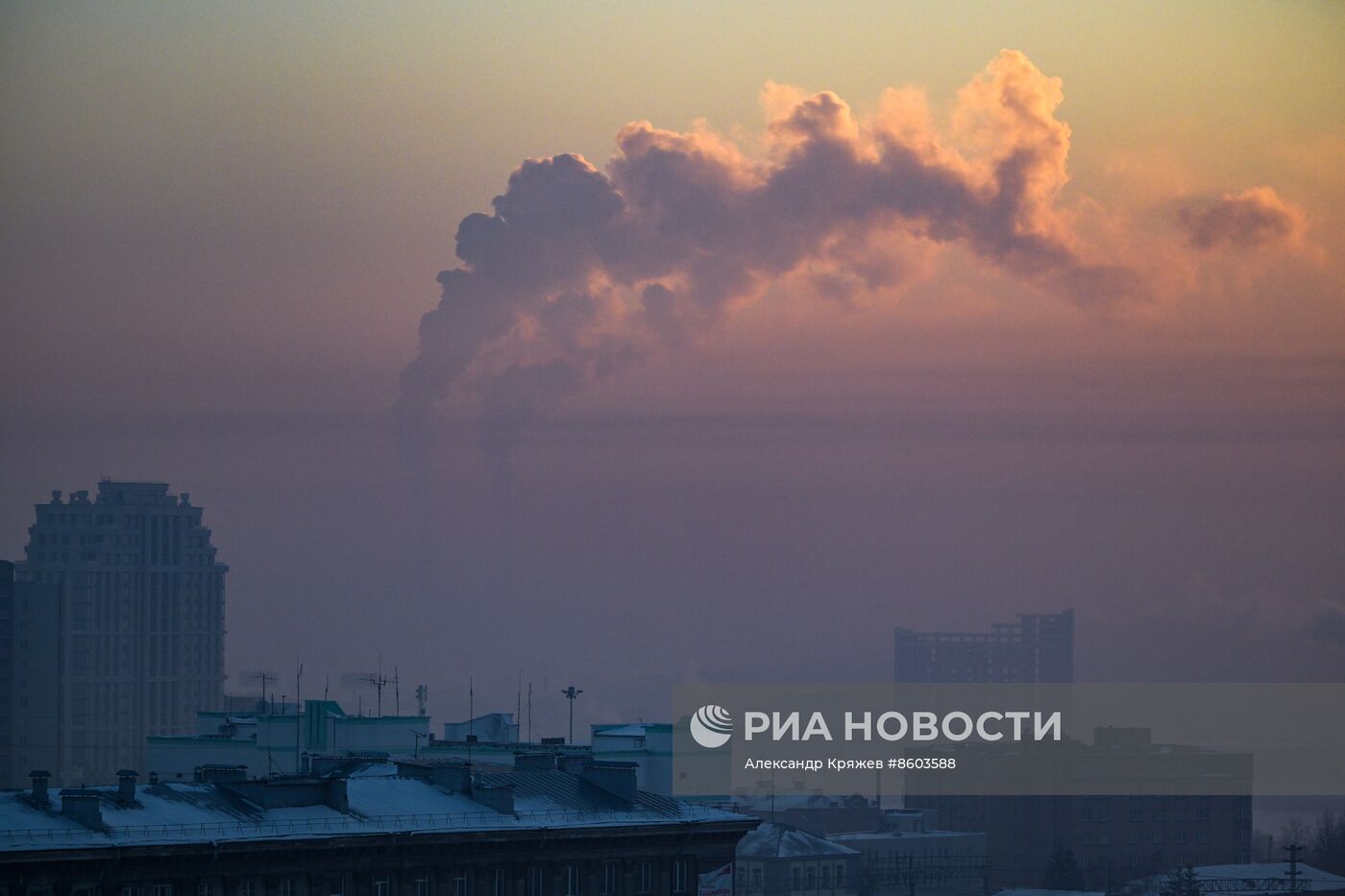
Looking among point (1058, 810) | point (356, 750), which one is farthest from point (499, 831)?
point (1058, 810)

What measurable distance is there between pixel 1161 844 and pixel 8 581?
86.3m

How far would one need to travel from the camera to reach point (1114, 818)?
14988cm

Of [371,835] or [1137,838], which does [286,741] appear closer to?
[371,835]

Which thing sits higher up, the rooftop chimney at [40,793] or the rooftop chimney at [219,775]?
the rooftop chimney at [40,793]

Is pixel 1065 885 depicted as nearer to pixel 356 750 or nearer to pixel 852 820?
pixel 852 820

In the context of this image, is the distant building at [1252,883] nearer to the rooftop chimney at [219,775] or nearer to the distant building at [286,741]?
the distant building at [286,741]

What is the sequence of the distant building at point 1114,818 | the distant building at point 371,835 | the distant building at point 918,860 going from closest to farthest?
the distant building at point 371,835, the distant building at point 918,860, the distant building at point 1114,818

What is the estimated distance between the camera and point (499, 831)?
2286 inches

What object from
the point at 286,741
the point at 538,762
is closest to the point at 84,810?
the point at 538,762

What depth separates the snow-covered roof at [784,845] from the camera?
121062 millimetres
